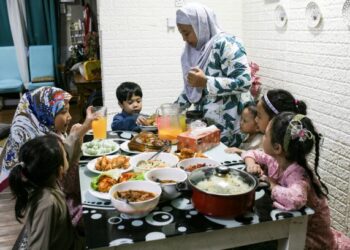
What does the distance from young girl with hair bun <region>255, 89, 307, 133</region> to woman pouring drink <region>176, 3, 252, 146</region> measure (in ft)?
Result: 0.95

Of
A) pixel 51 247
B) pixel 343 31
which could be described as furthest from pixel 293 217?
pixel 343 31

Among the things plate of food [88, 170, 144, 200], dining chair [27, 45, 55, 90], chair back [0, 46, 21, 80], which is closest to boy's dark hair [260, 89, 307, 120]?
plate of food [88, 170, 144, 200]

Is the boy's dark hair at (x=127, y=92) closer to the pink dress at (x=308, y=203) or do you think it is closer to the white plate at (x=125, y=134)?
the white plate at (x=125, y=134)

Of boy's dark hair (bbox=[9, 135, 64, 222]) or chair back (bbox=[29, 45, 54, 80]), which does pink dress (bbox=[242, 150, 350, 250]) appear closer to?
boy's dark hair (bbox=[9, 135, 64, 222])

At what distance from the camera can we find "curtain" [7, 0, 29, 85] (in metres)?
5.54

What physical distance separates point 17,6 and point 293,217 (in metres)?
5.72

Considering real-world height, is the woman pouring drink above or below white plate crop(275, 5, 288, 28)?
below

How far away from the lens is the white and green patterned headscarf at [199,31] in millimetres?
2068

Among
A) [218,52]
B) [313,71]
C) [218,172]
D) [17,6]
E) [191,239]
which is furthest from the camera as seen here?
[17,6]

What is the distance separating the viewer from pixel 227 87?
1.99 m

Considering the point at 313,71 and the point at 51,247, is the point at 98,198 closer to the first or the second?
the point at 51,247

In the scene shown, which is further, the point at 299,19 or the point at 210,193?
the point at 299,19

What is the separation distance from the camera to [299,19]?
2.40 metres

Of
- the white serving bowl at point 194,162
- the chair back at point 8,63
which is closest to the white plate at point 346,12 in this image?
the white serving bowl at point 194,162
